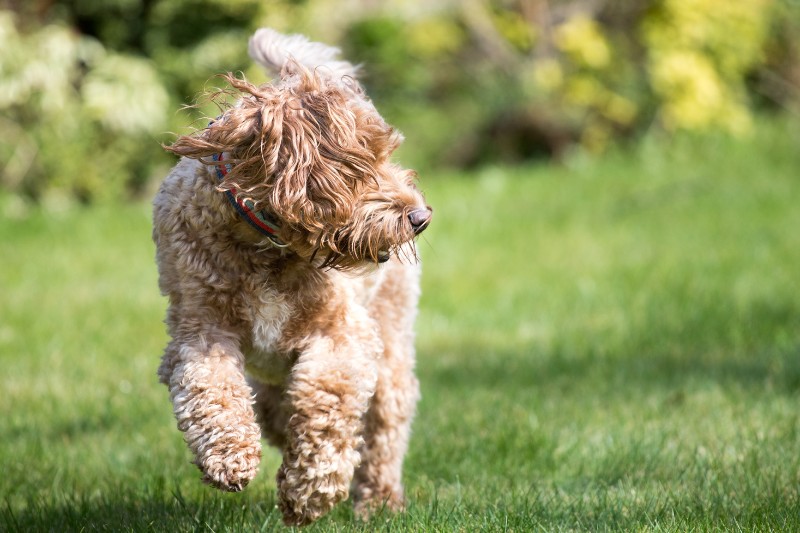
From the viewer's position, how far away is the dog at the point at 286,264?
3293 mm

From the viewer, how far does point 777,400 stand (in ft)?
17.8

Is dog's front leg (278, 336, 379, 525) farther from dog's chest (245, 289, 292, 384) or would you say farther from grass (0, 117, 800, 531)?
grass (0, 117, 800, 531)

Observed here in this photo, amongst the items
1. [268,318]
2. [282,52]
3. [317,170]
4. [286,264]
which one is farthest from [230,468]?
[282,52]

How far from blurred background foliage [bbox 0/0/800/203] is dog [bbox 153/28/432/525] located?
25.6 ft

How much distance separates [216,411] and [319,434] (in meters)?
0.34

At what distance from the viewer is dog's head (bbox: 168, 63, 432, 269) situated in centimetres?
329

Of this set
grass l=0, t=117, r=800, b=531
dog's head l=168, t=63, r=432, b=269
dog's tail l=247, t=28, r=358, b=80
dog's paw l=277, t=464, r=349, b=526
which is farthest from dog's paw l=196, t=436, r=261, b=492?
dog's tail l=247, t=28, r=358, b=80

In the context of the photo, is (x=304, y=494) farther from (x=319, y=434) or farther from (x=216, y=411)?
(x=216, y=411)

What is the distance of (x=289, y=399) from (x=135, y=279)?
5847 millimetres

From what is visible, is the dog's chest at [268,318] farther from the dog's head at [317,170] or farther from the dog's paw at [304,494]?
the dog's paw at [304,494]

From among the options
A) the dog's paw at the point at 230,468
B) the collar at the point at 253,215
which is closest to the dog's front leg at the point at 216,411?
the dog's paw at the point at 230,468

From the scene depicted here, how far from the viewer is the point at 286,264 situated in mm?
3551

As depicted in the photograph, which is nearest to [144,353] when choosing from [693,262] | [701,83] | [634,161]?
[693,262]

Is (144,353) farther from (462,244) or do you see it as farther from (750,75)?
(750,75)
